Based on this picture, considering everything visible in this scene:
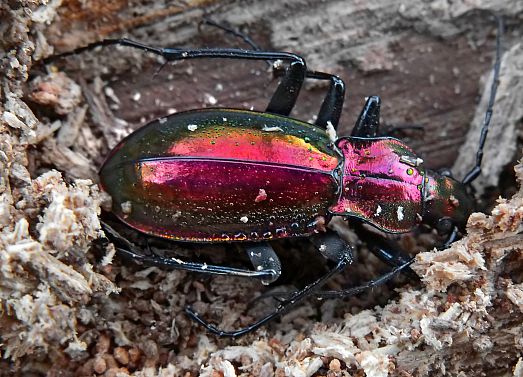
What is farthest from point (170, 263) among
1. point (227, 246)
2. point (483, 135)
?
point (483, 135)

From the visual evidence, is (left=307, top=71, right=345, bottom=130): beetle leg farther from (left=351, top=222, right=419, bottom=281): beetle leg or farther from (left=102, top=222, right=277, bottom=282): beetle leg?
(left=102, top=222, right=277, bottom=282): beetle leg

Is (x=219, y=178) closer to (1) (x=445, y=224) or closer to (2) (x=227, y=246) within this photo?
(2) (x=227, y=246)

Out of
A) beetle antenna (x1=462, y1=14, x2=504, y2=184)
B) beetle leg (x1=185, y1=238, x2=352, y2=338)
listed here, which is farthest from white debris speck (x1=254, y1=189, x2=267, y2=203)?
beetle antenna (x1=462, y1=14, x2=504, y2=184)

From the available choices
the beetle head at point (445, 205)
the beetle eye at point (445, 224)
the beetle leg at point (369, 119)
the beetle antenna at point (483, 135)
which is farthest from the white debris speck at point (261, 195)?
the beetle antenna at point (483, 135)

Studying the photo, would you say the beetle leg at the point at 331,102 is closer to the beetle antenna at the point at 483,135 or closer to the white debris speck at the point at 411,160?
the white debris speck at the point at 411,160

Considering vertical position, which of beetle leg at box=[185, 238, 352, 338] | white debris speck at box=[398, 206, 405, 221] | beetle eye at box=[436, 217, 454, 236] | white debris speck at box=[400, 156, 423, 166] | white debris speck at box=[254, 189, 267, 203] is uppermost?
white debris speck at box=[400, 156, 423, 166]

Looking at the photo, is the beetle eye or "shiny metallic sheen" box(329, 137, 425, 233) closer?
"shiny metallic sheen" box(329, 137, 425, 233)
